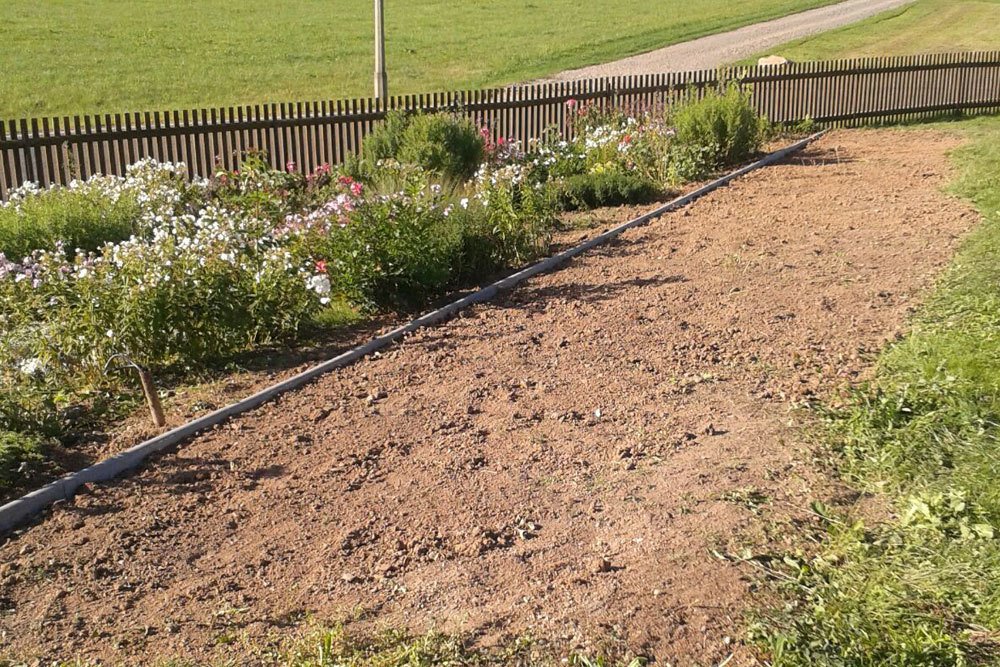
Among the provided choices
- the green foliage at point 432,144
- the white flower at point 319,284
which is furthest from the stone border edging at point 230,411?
the green foliage at point 432,144

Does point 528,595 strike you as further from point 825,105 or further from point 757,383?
point 825,105

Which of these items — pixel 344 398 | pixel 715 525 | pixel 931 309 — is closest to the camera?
pixel 715 525

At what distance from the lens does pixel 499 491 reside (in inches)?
171

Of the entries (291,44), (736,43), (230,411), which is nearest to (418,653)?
(230,411)

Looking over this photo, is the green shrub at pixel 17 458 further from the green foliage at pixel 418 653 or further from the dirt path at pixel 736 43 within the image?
the dirt path at pixel 736 43

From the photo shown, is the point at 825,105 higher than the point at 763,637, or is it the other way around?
the point at 825,105

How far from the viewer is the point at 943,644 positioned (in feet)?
10.9

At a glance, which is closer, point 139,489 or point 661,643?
point 661,643

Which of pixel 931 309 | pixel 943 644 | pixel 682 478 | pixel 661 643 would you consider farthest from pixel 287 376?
pixel 931 309

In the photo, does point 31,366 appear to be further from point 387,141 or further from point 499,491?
point 387,141

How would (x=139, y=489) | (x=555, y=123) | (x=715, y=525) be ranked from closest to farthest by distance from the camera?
1. (x=715, y=525)
2. (x=139, y=489)
3. (x=555, y=123)

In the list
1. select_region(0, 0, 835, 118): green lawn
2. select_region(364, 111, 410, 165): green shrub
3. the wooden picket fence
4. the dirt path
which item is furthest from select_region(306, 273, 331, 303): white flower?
the dirt path

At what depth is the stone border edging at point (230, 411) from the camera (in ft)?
13.8

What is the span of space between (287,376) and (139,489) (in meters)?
1.35
